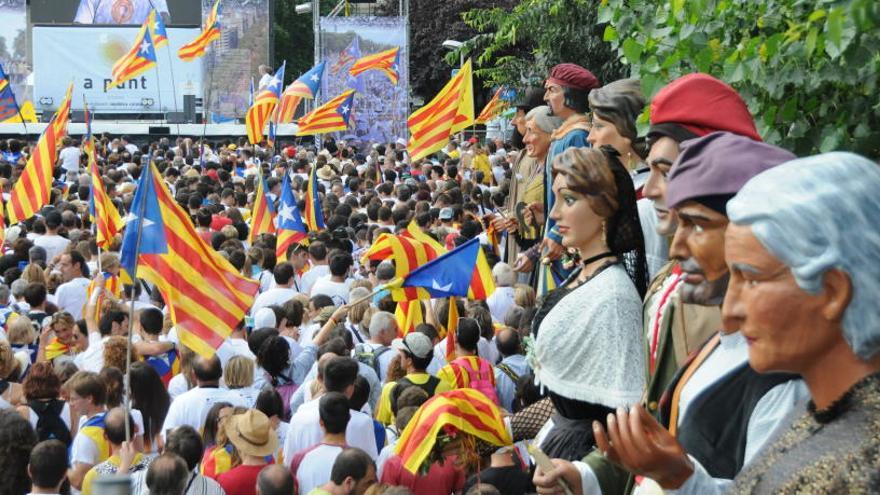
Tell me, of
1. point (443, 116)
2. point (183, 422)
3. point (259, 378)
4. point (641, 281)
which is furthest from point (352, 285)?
point (443, 116)

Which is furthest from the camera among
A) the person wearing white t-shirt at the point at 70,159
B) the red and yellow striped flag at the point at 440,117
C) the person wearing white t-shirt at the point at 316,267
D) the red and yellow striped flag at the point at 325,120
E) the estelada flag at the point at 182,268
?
the person wearing white t-shirt at the point at 70,159

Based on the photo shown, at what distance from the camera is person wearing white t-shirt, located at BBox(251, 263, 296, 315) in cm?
1159

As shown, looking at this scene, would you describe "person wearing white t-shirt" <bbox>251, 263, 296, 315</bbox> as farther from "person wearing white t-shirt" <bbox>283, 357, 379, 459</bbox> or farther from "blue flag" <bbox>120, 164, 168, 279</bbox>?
"person wearing white t-shirt" <bbox>283, 357, 379, 459</bbox>

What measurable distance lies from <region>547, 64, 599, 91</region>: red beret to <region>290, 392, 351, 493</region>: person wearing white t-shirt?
8.78 feet

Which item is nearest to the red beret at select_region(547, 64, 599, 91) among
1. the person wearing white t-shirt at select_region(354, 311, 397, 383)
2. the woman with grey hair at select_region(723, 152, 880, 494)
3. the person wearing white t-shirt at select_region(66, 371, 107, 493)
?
the person wearing white t-shirt at select_region(354, 311, 397, 383)

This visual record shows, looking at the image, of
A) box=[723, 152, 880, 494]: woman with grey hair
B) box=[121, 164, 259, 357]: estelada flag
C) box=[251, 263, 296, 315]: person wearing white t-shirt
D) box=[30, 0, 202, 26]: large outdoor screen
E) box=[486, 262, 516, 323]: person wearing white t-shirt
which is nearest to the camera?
box=[723, 152, 880, 494]: woman with grey hair

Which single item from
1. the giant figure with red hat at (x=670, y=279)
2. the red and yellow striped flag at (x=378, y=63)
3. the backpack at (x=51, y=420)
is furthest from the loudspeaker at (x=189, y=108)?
the giant figure with red hat at (x=670, y=279)

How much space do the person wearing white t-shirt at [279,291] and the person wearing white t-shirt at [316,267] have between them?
102 centimetres

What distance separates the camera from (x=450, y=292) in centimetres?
888

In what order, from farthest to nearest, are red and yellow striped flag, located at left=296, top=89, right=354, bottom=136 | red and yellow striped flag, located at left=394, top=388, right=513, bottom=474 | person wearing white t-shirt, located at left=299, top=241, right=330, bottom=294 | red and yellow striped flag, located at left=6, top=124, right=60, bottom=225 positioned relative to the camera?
red and yellow striped flag, located at left=296, top=89, right=354, bottom=136 < red and yellow striped flag, located at left=6, top=124, right=60, bottom=225 < person wearing white t-shirt, located at left=299, top=241, right=330, bottom=294 < red and yellow striped flag, located at left=394, top=388, right=513, bottom=474

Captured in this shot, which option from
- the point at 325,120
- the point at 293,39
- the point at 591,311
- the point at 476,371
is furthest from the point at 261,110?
the point at 293,39

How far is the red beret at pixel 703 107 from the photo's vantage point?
459 cm

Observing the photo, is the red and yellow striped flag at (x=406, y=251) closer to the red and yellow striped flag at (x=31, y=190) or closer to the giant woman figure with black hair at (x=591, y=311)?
the giant woman figure with black hair at (x=591, y=311)

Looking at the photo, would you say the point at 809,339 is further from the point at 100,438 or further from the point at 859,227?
the point at 100,438
